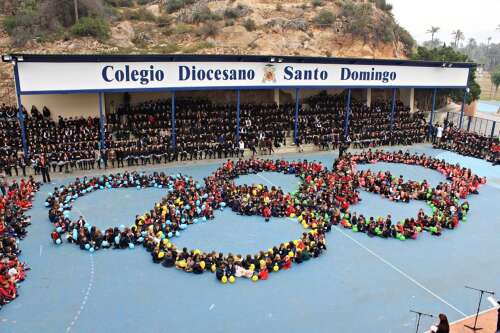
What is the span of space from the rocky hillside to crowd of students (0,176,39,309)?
22475mm

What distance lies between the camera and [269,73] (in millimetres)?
27359

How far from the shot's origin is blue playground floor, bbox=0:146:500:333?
10383 mm

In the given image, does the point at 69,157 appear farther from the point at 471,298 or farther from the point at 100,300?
the point at 471,298

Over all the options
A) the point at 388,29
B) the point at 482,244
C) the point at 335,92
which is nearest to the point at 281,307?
the point at 482,244

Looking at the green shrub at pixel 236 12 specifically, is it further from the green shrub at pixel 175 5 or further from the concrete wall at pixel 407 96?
the concrete wall at pixel 407 96

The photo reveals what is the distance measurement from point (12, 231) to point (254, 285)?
8.66 meters

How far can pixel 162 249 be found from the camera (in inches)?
526

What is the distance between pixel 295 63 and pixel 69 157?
15.1 m

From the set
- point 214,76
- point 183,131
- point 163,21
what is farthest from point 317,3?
point 183,131

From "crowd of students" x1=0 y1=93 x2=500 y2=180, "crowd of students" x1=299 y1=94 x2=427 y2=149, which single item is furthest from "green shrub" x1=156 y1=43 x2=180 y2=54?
"crowd of students" x1=299 y1=94 x2=427 y2=149

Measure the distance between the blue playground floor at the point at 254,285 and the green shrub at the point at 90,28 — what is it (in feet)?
88.1

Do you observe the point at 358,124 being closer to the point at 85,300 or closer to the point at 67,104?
the point at 67,104

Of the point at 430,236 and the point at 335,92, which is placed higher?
the point at 335,92

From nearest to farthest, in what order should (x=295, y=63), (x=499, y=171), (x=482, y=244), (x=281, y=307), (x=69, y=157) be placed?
(x=281, y=307), (x=482, y=244), (x=69, y=157), (x=499, y=171), (x=295, y=63)
